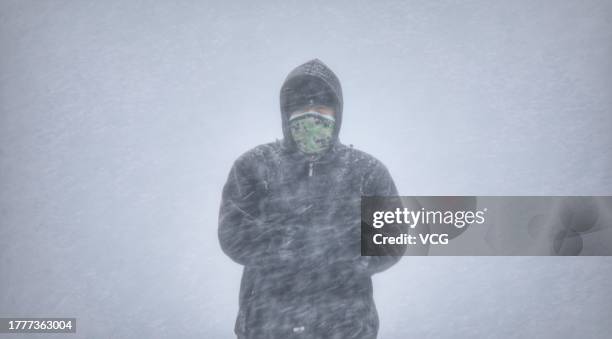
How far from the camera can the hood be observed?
4.94 feet

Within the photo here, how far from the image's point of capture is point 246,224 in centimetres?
148

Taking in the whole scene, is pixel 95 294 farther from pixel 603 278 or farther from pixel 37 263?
pixel 603 278

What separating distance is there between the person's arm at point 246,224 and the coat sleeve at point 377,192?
0.29 meters

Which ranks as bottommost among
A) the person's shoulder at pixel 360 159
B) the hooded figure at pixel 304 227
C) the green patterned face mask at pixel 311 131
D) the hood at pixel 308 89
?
the hooded figure at pixel 304 227

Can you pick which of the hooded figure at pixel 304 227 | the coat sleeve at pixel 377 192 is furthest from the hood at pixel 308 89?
the coat sleeve at pixel 377 192

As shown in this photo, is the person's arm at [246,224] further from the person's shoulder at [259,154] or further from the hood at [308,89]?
the hood at [308,89]

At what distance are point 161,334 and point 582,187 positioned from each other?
1.70m

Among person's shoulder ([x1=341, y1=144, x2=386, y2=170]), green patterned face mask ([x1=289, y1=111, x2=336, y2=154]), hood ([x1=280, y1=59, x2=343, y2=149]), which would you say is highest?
hood ([x1=280, y1=59, x2=343, y2=149])

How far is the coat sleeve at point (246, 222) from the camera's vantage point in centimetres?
147

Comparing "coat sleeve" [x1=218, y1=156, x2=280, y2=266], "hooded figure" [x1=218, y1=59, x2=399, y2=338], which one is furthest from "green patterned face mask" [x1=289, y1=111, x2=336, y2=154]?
"coat sleeve" [x1=218, y1=156, x2=280, y2=266]

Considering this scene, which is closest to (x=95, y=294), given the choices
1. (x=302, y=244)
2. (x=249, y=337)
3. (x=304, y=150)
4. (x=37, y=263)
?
(x=37, y=263)

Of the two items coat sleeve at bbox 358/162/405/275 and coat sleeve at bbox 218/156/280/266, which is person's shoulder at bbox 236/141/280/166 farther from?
coat sleeve at bbox 358/162/405/275

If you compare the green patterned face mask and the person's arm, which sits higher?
the green patterned face mask

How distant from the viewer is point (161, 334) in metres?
1.76
